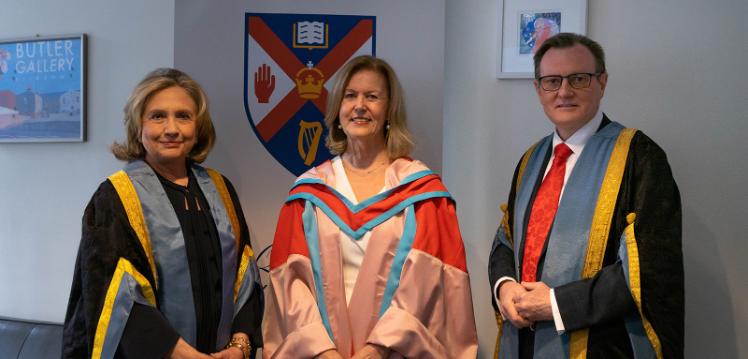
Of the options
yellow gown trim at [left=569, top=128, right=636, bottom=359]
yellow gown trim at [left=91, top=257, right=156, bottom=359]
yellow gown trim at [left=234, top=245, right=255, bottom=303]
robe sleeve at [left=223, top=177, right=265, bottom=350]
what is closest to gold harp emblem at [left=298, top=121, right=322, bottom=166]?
robe sleeve at [left=223, top=177, right=265, bottom=350]

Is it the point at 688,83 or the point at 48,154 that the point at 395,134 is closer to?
the point at 688,83

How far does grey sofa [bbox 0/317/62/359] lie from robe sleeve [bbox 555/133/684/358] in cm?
227

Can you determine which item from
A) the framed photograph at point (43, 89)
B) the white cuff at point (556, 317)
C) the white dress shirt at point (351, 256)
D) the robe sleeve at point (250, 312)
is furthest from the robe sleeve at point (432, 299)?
the framed photograph at point (43, 89)

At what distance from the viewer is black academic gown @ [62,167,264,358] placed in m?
1.84

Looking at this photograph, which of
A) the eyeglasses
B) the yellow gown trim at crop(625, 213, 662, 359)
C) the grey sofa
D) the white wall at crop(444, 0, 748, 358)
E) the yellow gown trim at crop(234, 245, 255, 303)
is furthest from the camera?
the grey sofa

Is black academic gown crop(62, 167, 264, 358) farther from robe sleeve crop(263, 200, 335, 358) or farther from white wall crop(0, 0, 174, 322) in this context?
white wall crop(0, 0, 174, 322)

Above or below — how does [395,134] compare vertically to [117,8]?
below

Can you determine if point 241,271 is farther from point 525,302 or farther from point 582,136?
point 582,136

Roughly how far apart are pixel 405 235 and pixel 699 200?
1.20 m

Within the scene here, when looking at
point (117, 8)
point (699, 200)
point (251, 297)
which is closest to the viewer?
point (251, 297)

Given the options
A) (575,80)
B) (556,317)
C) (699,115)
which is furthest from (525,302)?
(699,115)

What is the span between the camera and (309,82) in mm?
2674

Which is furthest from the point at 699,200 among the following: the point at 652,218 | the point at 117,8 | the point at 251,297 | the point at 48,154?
the point at 48,154

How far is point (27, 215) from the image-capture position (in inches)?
125
